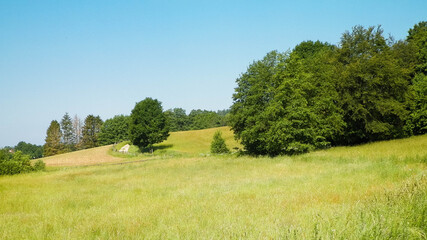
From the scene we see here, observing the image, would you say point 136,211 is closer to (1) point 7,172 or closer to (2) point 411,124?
(1) point 7,172

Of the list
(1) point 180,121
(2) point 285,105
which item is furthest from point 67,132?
(2) point 285,105

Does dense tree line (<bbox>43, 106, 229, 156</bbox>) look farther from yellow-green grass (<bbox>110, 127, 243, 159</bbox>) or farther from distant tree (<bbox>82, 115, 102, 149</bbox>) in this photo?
yellow-green grass (<bbox>110, 127, 243, 159</bbox>)

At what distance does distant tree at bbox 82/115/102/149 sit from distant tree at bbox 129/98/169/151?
55285mm

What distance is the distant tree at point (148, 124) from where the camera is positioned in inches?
2427

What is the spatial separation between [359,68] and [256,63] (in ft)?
39.4

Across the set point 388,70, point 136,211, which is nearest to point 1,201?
point 136,211

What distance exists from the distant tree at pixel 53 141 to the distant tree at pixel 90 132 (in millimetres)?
9947

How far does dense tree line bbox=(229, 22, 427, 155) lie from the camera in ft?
99.0

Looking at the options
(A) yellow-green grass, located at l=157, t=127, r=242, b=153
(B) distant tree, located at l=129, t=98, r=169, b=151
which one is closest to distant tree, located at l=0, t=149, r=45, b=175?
(B) distant tree, located at l=129, t=98, r=169, b=151

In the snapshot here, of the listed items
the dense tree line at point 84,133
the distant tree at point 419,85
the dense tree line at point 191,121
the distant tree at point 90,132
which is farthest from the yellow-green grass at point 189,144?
the dense tree line at point 191,121

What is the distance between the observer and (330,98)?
32250 millimetres

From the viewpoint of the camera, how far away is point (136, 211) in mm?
8773

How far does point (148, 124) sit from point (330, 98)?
42690 millimetres

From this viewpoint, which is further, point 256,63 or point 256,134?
point 256,63
